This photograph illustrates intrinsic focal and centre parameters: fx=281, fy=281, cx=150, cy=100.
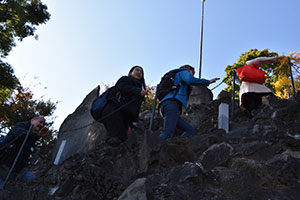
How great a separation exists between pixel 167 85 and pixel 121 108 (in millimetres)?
1147

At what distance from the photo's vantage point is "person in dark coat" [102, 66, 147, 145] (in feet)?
15.0

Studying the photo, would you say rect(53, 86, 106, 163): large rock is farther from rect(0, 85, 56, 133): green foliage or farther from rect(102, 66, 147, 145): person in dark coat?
rect(0, 85, 56, 133): green foliage

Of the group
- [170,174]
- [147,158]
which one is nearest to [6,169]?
[147,158]

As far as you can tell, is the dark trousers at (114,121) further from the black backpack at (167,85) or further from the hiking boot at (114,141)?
the black backpack at (167,85)

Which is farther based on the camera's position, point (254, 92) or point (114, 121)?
point (254, 92)

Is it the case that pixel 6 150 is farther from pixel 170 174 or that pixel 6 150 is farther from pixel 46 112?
pixel 46 112

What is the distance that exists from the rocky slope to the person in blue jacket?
627mm

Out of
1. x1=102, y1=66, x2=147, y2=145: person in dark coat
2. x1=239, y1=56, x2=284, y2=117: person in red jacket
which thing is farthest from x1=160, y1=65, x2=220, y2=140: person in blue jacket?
x1=239, y1=56, x2=284, y2=117: person in red jacket

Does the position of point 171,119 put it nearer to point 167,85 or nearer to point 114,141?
point 167,85

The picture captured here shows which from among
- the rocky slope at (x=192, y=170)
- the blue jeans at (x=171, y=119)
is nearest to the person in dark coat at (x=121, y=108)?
the rocky slope at (x=192, y=170)

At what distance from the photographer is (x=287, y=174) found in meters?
2.63

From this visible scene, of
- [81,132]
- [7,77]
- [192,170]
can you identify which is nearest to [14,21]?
[7,77]

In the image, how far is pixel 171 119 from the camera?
4.88m

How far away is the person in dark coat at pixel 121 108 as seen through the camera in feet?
15.0
